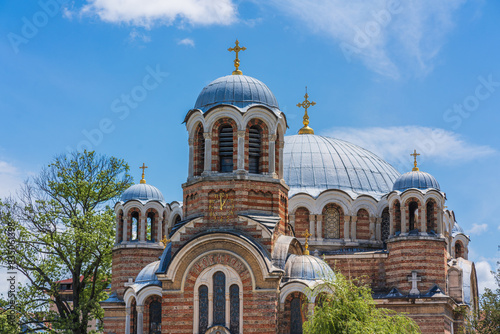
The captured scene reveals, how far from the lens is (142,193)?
120 feet

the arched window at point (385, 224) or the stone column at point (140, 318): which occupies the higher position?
the arched window at point (385, 224)

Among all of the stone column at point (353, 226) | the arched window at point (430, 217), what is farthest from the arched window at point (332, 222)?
the arched window at point (430, 217)

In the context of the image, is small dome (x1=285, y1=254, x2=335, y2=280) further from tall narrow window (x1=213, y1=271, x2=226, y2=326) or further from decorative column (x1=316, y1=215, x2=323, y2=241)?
decorative column (x1=316, y1=215, x2=323, y2=241)

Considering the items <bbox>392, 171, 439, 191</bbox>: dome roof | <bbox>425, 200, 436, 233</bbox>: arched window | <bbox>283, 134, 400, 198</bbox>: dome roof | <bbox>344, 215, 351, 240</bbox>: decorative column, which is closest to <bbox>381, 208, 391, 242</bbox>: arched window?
<bbox>283, 134, 400, 198</bbox>: dome roof

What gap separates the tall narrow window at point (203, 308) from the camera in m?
28.3

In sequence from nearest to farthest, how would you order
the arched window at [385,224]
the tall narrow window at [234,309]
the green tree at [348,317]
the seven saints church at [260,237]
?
the green tree at [348,317], the tall narrow window at [234,309], the seven saints church at [260,237], the arched window at [385,224]

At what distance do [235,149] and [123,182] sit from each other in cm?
1181

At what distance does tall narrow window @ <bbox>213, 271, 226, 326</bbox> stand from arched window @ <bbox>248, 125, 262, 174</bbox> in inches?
167

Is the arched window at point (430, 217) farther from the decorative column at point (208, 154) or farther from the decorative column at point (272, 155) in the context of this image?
the decorative column at point (208, 154)

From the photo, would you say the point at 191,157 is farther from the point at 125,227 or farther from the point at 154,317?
the point at 125,227

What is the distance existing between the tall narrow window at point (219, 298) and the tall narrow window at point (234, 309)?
26 centimetres

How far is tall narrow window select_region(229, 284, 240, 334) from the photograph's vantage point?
91.7 feet

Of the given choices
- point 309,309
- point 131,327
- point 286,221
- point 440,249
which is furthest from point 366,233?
point 131,327

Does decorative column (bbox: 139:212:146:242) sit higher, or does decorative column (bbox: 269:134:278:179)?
decorative column (bbox: 269:134:278:179)
